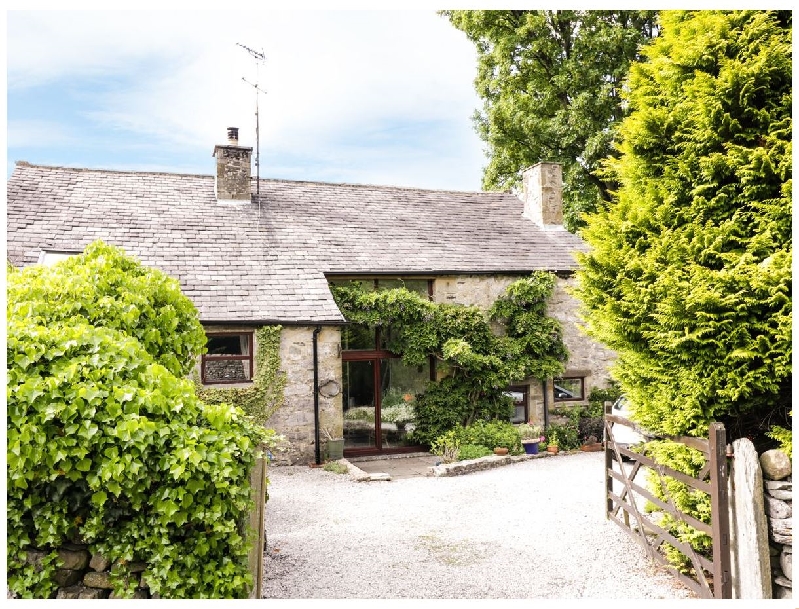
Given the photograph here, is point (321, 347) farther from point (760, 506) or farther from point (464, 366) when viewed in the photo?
point (760, 506)

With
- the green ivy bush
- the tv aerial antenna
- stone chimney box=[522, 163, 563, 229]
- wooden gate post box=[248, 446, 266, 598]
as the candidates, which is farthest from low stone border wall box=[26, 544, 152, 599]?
stone chimney box=[522, 163, 563, 229]

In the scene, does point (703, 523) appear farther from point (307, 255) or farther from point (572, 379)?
point (307, 255)

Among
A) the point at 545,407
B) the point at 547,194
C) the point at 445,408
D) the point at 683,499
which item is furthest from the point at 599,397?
the point at 683,499

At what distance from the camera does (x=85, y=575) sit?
4578 millimetres

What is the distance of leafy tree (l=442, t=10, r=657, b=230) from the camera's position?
20562 millimetres

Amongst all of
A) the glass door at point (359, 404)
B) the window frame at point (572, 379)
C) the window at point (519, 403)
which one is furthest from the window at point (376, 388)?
the window frame at point (572, 379)

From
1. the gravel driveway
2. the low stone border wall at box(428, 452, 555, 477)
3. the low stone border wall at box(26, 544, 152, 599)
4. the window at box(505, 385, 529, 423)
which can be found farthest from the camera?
the window at box(505, 385, 529, 423)

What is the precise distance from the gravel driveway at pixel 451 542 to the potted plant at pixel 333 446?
1.61m

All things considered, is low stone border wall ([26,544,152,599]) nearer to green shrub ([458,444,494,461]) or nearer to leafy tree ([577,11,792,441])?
leafy tree ([577,11,792,441])

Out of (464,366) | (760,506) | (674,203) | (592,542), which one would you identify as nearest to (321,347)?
(464,366)

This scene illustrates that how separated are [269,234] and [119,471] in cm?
1269

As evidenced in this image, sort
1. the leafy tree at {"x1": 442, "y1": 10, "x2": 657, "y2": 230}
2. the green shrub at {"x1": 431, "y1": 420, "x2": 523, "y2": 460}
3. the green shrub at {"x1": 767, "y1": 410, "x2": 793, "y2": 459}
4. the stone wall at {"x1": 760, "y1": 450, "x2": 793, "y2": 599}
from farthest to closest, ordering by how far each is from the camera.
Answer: the leafy tree at {"x1": 442, "y1": 10, "x2": 657, "y2": 230}, the green shrub at {"x1": 431, "y1": 420, "x2": 523, "y2": 460}, the green shrub at {"x1": 767, "y1": 410, "x2": 793, "y2": 459}, the stone wall at {"x1": 760, "y1": 450, "x2": 793, "y2": 599}

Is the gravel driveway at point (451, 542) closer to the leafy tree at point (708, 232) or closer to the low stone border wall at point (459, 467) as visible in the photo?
the low stone border wall at point (459, 467)

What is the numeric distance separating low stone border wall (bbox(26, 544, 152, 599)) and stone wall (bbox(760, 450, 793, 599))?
17.1 ft
